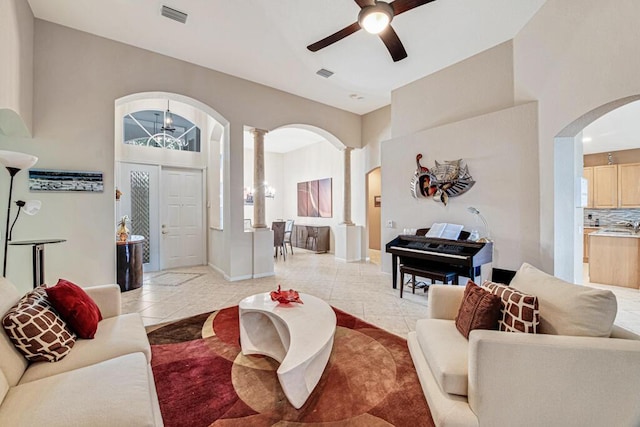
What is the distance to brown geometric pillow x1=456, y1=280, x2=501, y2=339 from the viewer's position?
1725mm

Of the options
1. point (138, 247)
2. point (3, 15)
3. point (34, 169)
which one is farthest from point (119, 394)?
point (138, 247)

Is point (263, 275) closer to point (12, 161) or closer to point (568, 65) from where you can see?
point (12, 161)

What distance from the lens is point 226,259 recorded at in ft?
17.1

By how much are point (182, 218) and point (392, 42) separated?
17.3ft

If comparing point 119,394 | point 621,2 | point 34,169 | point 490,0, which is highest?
point 490,0

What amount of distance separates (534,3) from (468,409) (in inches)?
161

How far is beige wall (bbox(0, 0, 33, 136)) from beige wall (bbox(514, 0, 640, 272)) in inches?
203

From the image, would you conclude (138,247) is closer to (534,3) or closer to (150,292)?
(150,292)

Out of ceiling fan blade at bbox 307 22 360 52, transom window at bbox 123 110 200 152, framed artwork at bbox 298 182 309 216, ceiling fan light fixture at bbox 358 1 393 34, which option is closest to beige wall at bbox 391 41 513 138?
ceiling fan light fixture at bbox 358 1 393 34

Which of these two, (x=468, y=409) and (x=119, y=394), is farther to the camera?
(x=468, y=409)

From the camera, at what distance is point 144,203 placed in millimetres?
5703

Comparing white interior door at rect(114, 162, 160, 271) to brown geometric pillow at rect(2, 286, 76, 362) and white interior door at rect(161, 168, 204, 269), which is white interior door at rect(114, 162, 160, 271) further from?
brown geometric pillow at rect(2, 286, 76, 362)

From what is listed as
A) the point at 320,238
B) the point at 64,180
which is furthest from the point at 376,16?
the point at 320,238

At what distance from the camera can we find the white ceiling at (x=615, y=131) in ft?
14.6
